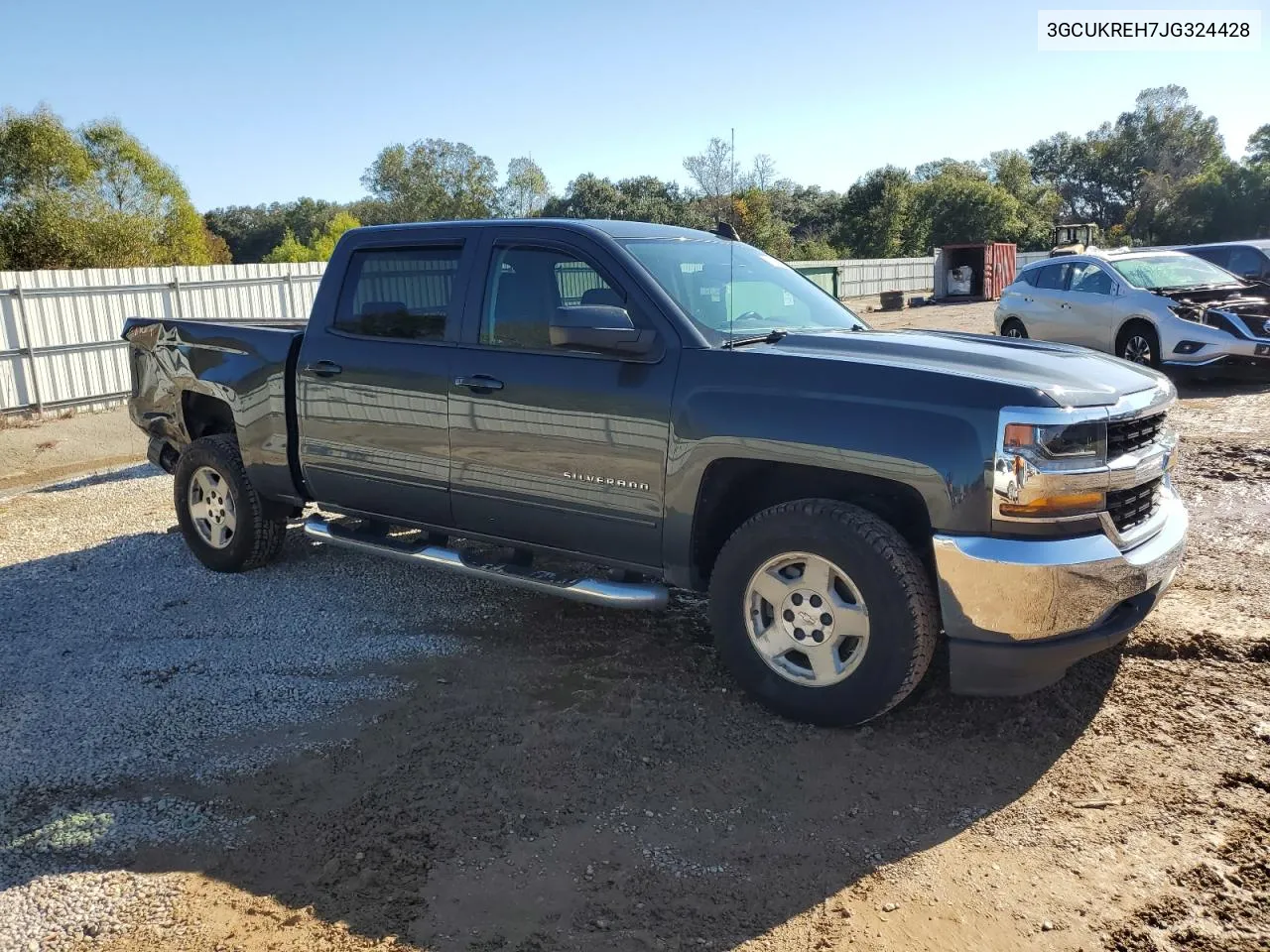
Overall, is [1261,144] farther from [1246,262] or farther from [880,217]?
[1246,262]

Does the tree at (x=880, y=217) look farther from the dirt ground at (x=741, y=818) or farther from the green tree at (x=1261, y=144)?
the dirt ground at (x=741, y=818)

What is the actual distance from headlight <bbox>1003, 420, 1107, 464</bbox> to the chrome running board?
1.53 metres

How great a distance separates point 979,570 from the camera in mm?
3475

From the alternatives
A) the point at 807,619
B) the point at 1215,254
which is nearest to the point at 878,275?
the point at 1215,254

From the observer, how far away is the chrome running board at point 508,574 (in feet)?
13.9

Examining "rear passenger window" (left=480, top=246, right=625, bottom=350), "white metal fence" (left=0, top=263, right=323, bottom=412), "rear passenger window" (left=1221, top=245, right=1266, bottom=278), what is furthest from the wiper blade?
"rear passenger window" (left=1221, top=245, right=1266, bottom=278)

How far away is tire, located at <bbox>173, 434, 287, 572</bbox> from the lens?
6.09 m

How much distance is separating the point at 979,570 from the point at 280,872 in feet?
8.27

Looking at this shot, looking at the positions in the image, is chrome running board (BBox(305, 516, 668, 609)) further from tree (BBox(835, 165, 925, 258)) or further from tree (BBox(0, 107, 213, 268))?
tree (BBox(835, 165, 925, 258))

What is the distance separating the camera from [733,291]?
4711mm

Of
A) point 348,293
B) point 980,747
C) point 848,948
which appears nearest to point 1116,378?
point 980,747

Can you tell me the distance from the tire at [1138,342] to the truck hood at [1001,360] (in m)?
8.60

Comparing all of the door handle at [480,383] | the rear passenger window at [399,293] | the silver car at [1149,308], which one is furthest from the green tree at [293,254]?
the door handle at [480,383]

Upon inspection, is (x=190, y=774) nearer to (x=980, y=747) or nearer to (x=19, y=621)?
(x=19, y=621)
